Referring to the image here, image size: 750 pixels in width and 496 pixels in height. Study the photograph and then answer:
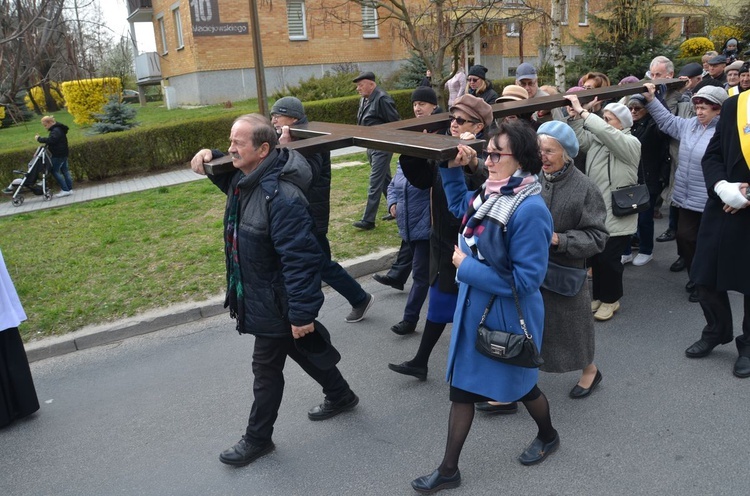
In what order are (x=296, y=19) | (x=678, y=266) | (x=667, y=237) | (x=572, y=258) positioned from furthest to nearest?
(x=296, y=19)
(x=667, y=237)
(x=678, y=266)
(x=572, y=258)

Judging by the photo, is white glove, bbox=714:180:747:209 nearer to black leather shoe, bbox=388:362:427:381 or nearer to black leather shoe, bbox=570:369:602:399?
black leather shoe, bbox=570:369:602:399

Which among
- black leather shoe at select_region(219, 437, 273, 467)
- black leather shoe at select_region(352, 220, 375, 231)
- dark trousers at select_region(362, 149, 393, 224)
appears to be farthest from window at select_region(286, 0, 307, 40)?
black leather shoe at select_region(219, 437, 273, 467)

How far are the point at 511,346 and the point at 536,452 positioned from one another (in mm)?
866

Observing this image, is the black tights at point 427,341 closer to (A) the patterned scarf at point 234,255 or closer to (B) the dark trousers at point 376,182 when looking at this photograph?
(A) the patterned scarf at point 234,255

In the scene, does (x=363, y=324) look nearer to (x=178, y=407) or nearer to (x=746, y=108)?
(x=178, y=407)

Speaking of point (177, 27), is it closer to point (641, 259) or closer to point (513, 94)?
point (513, 94)

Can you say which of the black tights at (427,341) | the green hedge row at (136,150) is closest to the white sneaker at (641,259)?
the black tights at (427,341)

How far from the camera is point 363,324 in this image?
5480 millimetres

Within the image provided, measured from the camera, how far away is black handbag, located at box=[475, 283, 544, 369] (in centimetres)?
292

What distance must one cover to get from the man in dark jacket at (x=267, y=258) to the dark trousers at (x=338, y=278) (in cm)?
175

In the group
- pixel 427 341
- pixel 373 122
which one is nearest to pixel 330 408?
pixel 427 341

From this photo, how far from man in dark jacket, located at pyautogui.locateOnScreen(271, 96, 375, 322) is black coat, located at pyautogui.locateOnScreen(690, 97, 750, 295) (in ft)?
8.69

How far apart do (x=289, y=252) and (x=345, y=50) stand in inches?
999

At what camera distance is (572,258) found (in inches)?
149
